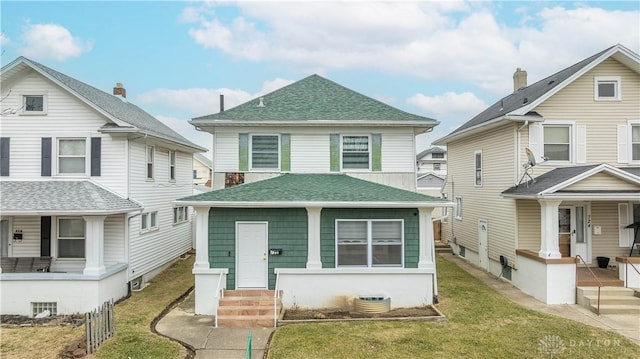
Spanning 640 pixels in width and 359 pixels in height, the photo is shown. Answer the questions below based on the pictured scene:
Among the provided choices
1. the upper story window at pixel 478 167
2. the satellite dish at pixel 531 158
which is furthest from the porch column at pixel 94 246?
the upper story window at pixel 478 167

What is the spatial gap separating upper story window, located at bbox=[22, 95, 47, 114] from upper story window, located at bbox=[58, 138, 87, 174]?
1200mm

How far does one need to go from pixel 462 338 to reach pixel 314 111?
28.4 feet

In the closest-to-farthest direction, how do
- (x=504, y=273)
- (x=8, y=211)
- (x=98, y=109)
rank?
(x=8, y=211) → (x=98, y=109) → (x=504, y=273)

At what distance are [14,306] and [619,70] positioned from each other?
69.2ft

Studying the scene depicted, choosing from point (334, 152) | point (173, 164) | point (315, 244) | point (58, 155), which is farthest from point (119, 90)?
point (315, 244)

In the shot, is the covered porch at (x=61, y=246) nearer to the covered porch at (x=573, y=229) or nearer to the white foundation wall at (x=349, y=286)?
the white foundation wall at (x=349, y=286)

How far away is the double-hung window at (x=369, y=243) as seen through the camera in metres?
10.7

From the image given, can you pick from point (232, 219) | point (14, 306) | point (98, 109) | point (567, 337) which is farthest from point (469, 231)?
point (14, 306)

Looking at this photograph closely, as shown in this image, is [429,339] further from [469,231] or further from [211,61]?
[211,61]

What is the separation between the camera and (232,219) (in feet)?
34.6

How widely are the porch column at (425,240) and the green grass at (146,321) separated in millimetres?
6690

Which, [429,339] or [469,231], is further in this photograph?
[469,231]

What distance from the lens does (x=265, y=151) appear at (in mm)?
13227

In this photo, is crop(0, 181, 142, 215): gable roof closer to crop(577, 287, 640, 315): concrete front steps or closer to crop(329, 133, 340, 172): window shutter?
crop(329, 133, 340, 172): window shutter
